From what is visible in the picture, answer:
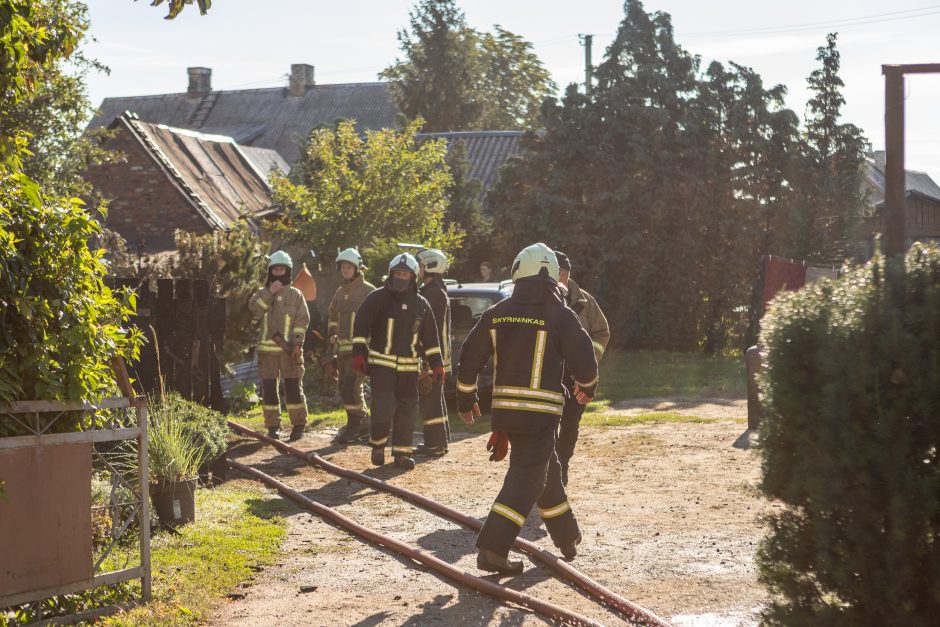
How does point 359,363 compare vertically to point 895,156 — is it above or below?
below

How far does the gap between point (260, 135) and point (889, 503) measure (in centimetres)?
5883

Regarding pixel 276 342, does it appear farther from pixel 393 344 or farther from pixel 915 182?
pixel 915 182

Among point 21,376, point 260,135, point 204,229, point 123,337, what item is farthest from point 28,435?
point 260,135

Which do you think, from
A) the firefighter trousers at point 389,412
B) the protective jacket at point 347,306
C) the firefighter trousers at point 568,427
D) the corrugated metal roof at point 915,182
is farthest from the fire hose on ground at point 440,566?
the corrugated metal roof at point 915,182

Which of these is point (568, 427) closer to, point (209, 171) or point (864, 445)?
point (864, 445)

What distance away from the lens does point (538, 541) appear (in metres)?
8.64

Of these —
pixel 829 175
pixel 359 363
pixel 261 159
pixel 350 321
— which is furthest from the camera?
pixel 261 159

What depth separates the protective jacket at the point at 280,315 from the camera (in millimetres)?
14156

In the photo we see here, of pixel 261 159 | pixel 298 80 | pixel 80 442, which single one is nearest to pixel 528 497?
pixel 80 442

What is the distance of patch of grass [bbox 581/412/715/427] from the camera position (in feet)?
52.4

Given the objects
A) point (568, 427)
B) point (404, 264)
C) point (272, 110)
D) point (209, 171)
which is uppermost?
point (272, 110)

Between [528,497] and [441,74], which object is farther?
[441,74]

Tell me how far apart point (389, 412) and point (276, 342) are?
2536 mm

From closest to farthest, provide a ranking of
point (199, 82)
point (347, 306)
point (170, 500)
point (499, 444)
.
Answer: point (499, 444), point (170, 500), point (347, 306), point (199, 82)
